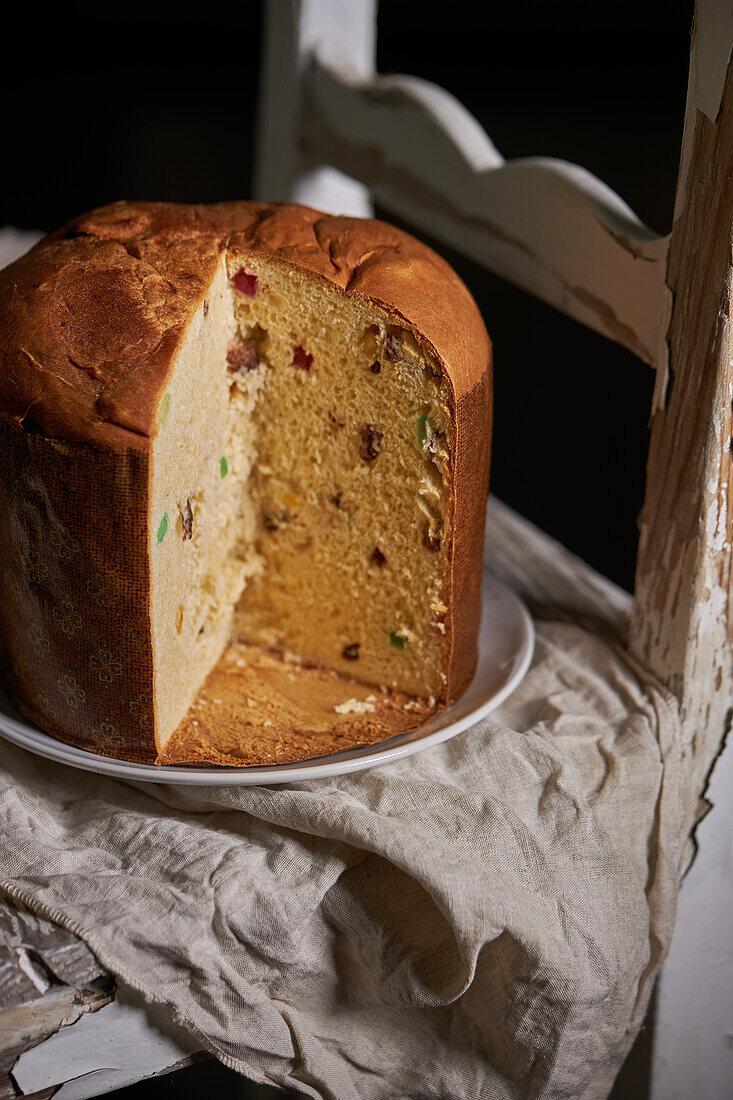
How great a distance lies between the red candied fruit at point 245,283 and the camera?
4.51 ft

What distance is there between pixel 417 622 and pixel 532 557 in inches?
17.3

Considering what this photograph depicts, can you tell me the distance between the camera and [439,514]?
136 centimetres

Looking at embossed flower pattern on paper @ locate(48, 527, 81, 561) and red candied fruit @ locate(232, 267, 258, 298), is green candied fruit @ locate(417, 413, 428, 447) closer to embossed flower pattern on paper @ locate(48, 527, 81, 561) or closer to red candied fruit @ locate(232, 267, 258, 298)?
red candied fruit @ locate(232, 267, 258, 298)

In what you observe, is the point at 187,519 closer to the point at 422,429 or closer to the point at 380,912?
the point at 422,429

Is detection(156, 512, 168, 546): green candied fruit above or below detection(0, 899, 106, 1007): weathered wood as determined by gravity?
above

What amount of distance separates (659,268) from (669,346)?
0.09 metres

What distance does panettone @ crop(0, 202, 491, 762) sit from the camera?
1.18 meters

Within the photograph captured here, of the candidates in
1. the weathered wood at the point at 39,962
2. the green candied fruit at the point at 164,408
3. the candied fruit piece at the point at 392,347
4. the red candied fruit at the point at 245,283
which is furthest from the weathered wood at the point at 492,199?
the weathered wood at the point at 39,962

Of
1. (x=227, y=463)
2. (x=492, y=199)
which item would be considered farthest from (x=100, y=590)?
(x=492, y=199)

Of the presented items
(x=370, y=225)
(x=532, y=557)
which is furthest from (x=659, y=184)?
(x=370, y=225)

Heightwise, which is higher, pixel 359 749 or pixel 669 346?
pixel 669 346

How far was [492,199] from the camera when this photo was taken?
1604 millimetres

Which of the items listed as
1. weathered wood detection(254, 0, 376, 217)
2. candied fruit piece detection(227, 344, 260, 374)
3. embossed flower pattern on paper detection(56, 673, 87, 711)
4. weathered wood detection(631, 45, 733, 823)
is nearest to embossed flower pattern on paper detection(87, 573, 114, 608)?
embossed flower pattern on paper detection(56, 673, 87, 711)

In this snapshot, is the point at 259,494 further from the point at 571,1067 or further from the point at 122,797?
the point at 571,1067
